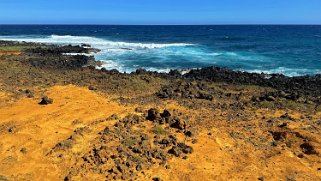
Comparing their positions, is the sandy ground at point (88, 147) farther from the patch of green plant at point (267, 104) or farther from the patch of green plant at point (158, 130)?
the patch of green plant at point (267, 104)

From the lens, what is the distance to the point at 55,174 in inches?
497

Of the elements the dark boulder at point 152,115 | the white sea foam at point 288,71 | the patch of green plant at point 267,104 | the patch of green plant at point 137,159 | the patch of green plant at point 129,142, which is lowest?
the white sea foam at point 288,71

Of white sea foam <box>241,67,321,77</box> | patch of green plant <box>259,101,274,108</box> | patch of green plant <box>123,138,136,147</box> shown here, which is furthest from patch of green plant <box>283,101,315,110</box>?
white sea foam <box>241,67,321,77</box>

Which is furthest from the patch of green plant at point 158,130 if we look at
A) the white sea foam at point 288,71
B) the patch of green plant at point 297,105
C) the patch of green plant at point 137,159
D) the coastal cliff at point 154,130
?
the white sea foam at point 288,71

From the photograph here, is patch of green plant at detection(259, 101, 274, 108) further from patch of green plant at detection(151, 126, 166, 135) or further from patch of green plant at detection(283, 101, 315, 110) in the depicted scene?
patch of green plant at detection(151, 126, 166, 135)

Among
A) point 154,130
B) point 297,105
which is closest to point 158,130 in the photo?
point 154,130

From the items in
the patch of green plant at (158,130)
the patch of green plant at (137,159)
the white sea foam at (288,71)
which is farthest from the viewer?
the white sea foam at (288,71)

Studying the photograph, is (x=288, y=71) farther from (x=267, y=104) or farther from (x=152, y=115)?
(x=152, y=115)

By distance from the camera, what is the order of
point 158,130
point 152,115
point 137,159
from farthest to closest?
1. point 152,115
2. point 158,130
3. point 137,159

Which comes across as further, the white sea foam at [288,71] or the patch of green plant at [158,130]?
the white sea foam at [288,71]

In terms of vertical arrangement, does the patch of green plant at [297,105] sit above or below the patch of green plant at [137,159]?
above

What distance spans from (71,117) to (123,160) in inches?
226

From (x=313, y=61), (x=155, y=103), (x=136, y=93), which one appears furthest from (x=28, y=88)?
(x=313, y=61)

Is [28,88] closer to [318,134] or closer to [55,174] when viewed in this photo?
A: [55,174]
